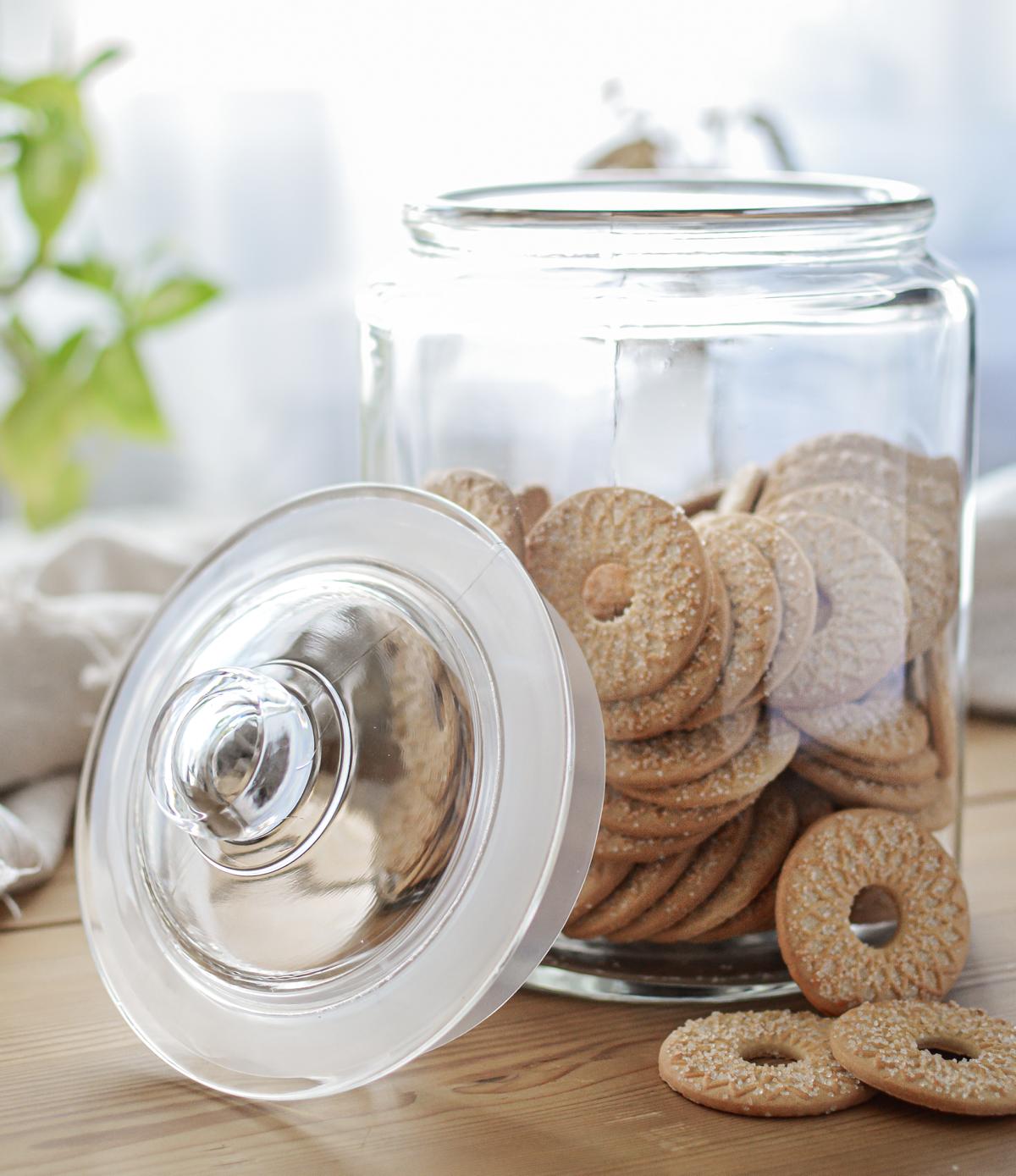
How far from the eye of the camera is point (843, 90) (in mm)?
1437

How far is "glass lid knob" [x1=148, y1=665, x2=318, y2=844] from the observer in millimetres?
395

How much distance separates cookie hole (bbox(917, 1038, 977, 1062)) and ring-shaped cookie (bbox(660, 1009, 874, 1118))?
1.1 inches

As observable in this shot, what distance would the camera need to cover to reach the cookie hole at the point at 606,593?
471 mm

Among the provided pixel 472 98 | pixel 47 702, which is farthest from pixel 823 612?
pixel 472 98

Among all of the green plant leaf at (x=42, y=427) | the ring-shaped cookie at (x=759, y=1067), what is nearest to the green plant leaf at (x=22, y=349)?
the green plant leaf at (x=42, y=427)

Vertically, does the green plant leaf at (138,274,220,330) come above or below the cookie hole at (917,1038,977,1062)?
above

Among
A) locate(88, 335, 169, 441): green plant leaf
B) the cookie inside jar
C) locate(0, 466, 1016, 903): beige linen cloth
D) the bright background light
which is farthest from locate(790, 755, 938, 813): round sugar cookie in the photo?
the bright background light

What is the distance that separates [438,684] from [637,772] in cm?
8

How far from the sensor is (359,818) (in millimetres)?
413

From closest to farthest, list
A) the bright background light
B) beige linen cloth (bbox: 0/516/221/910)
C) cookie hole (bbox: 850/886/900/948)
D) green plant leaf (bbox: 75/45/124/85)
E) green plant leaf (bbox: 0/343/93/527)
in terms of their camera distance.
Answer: cookie hole (bbox: 850/886/900/948), beige linen cloth (bbox: 0/516/221/910), green plant leaf (bbox: 75/45/124/85), green plant leaf (bbox: 0/343/93/527), the bright background light

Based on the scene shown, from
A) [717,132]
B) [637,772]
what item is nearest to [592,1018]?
[637,772]

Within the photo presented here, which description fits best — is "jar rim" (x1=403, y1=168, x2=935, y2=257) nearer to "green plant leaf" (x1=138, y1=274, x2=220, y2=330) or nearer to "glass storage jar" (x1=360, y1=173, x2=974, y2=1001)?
"glass storage jar" (x1=360, y1=173, x2=974, y2=1001)

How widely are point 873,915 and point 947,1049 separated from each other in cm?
7

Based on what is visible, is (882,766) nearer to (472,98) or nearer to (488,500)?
(488,500)
